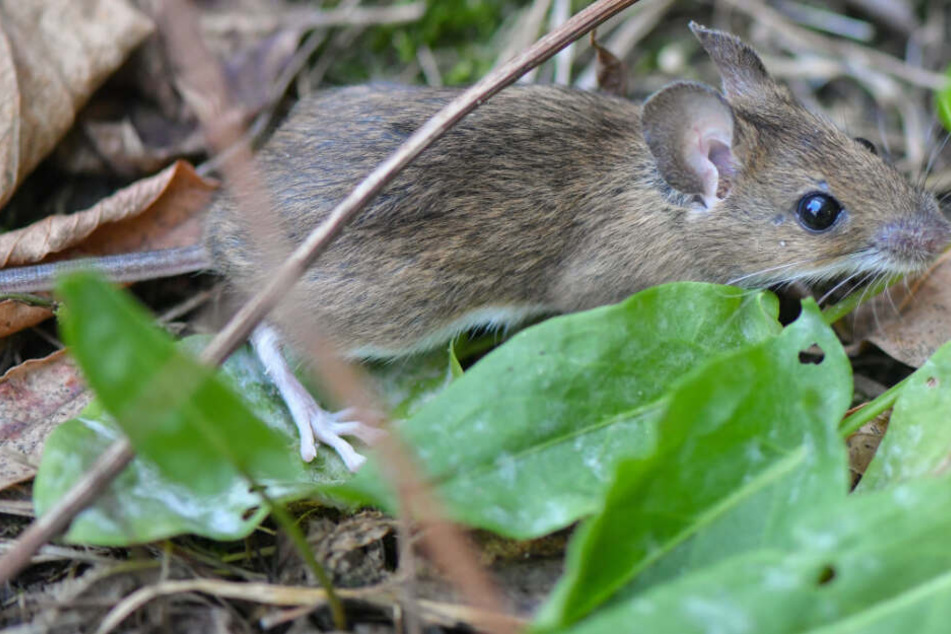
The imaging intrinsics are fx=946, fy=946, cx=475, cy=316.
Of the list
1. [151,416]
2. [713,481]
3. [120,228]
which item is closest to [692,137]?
[713,481]

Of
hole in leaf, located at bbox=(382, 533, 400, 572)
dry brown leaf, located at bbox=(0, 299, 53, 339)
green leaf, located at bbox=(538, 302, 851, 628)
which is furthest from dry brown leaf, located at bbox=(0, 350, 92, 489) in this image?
green leaf, located at bbox=(538, 302, 851, 628)

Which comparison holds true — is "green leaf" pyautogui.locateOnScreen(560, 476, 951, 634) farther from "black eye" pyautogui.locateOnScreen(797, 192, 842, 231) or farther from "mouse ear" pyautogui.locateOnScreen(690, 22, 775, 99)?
"mouse ear" pyautogui.locateOnScreen(690, 22, 775, 99)

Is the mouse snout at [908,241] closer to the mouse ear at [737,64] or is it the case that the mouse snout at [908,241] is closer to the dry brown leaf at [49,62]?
the mouse ear at [737,64]

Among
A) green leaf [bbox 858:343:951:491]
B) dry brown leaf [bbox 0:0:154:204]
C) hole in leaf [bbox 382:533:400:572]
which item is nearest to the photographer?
green leaf [bbox 858:343:951:491]

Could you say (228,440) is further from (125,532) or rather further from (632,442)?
(632,442)

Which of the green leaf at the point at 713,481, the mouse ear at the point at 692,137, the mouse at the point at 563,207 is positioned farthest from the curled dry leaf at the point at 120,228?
the green leaf at the point at 713,481

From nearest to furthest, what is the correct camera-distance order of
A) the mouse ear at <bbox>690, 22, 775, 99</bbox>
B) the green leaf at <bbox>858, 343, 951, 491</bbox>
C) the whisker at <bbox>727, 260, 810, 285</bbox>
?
the green leaf at <bbox>858, 343, 951, 491</bbox>
the whisker at <bbox>727, 260, 810, 285</bbox>
the mouse ear at <bbox>690, 22, 775, 99</bbox>

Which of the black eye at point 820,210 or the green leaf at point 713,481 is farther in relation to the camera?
the black eye at point 820,210

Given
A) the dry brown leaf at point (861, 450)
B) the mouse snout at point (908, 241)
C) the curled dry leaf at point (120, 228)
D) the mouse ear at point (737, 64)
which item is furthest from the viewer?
the mouse ear at point (737, 64)
